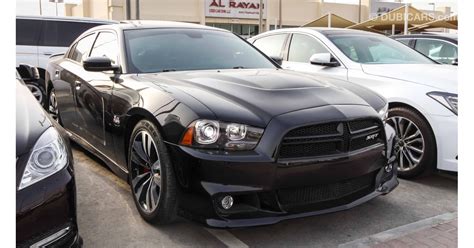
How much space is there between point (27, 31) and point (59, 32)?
23.9 inches

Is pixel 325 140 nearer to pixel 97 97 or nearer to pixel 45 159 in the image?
pixel 45 159

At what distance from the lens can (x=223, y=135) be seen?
277cm

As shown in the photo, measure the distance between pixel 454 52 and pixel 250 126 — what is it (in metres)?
6.08

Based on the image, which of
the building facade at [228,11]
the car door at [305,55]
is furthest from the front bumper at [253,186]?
the building facade at [228,11]

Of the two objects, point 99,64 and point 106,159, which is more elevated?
point 99,64

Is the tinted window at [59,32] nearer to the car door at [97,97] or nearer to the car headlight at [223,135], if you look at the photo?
the car door at [97,97]

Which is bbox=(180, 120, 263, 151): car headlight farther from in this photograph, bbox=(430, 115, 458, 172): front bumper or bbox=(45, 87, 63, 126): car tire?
bbox=(45, 87, 63, 126): car tire

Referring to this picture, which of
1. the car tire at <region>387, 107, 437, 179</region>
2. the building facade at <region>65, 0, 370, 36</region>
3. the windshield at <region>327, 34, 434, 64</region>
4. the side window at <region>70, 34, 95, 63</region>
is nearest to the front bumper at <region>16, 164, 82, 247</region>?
the side window at <region>70, 34, 95, 63</region>

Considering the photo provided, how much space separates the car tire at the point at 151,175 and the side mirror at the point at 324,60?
273cm

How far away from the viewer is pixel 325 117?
2910mm

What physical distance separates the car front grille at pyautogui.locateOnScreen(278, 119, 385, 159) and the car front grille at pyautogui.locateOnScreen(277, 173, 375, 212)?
0.21 m

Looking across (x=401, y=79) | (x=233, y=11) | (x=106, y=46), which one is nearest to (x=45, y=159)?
(x=106, y=46)
